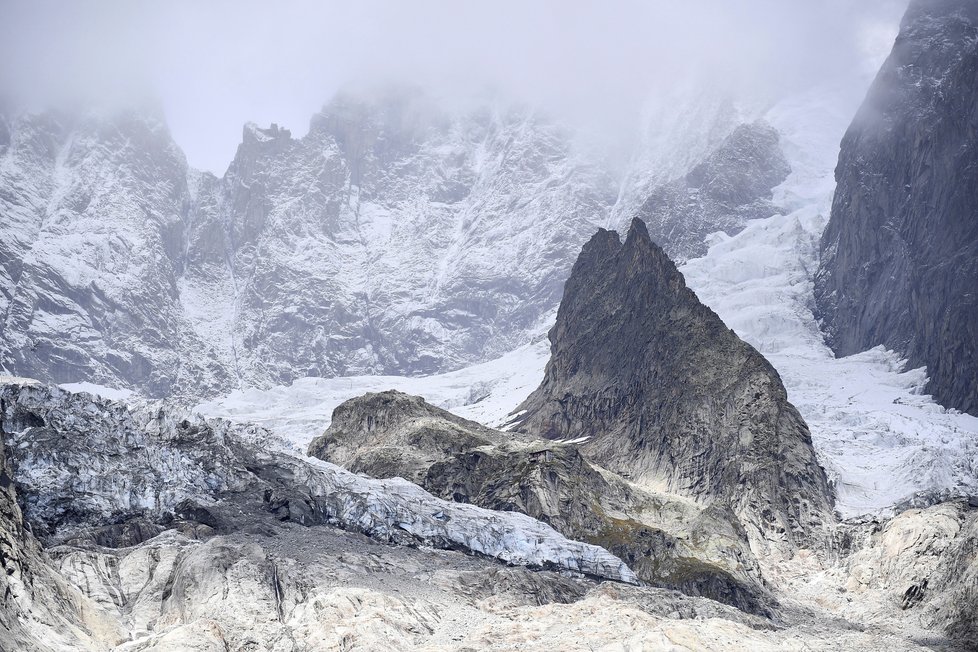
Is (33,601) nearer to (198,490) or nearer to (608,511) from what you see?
(198,490)

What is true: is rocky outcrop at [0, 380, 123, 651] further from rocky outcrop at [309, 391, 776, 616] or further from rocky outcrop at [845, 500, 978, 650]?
rocky outcrop at [845, 500, 978, 650]

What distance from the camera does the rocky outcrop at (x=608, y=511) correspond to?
534 ft

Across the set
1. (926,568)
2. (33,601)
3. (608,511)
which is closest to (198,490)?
(33,601)

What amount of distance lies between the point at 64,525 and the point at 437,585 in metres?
38.9

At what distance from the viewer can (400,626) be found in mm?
120438

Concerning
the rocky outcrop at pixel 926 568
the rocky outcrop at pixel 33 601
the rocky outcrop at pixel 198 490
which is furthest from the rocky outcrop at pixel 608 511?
the rocky outcrop at pixel 33 601

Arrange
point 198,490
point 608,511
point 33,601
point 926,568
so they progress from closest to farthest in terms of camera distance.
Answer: point 33,601, point 926,568, point 198,490, point 608,511

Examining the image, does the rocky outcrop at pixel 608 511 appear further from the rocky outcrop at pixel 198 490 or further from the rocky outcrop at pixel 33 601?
the rocky outcrop at pixel 33 601

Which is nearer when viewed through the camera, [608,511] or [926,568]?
[926,568]

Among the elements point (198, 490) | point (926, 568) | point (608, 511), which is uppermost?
point (198, 490)

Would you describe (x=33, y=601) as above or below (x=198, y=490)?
below

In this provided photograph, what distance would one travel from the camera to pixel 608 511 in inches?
7274

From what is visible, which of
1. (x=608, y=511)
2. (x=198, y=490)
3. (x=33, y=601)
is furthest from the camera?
(x=608, y=511)

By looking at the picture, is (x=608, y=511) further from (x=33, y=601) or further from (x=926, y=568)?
(x=33, y=601)
